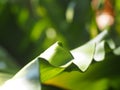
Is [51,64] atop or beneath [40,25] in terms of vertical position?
beneath

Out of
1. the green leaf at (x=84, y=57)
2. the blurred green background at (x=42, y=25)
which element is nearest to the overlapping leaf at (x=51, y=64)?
the green leaf at (x=84, y=57)

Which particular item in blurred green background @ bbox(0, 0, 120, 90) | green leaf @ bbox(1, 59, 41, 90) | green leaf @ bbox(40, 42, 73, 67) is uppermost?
blurred green background @ bbox(0, 0, 120, 90)

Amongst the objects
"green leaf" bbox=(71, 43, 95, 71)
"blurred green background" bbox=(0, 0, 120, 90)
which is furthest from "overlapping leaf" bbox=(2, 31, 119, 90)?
"blurred green background" bbox=(0, 0, 120, 90)

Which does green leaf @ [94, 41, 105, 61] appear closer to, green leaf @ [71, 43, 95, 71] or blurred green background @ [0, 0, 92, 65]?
green leaf @ [71, 43, 95, 71]

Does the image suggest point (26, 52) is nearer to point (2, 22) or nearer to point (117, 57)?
point (2, 22)

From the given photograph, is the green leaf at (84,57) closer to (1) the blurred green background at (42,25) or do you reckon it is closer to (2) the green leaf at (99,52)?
(2) the green leaf at (99,52)

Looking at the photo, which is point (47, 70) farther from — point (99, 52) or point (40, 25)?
point (40, 25)

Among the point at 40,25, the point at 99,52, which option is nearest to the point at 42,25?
the point at 40,25

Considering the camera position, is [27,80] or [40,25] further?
[40,25]
